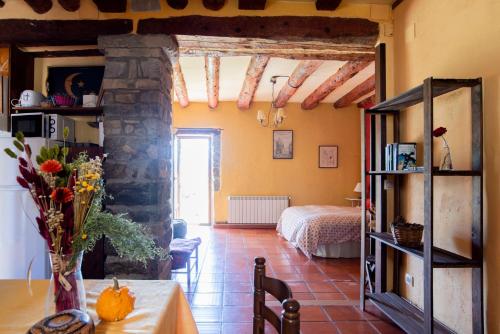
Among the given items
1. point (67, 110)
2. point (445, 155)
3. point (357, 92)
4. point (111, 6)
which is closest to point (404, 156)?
point (445, 155)

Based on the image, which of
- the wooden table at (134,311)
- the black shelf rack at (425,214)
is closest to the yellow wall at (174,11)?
the black shelf rack at (425,214)

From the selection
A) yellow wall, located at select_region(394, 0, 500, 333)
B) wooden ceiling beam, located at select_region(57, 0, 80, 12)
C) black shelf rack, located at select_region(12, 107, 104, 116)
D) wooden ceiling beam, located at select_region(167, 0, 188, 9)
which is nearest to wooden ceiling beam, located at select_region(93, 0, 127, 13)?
wooden ceiling beam, located at select_region(57, 0, 80, 12)

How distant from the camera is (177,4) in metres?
2.79

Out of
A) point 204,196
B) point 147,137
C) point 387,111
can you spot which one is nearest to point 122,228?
point 147,137

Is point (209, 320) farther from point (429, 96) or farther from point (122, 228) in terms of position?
point (429, 96)

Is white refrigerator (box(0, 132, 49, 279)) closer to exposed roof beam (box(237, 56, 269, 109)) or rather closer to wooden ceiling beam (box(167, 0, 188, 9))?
wooden ceiling beam (box(167, 0, 188, 9))

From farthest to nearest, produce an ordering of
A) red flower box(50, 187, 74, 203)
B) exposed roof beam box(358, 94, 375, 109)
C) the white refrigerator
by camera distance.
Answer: exposed roof beam box(358, 94, 375, 109)
the white refrigerator
red flower box(50, 187, 74, 203)

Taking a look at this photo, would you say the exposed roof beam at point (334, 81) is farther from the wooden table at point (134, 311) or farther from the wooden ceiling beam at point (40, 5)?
the wooden table at point (134, 311)

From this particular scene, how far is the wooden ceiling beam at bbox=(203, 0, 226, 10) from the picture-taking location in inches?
108

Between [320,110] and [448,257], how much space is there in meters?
5.34

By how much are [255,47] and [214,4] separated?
0.52 metres

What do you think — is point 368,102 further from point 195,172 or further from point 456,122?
point 456,122

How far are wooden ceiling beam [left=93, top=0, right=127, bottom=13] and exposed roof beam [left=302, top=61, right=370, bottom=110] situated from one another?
8.89 feet

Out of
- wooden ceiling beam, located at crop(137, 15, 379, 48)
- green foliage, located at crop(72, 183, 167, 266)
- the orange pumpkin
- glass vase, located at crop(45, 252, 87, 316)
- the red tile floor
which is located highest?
wooden ceiling beam, located at crop(137, 15, 379, 48)
